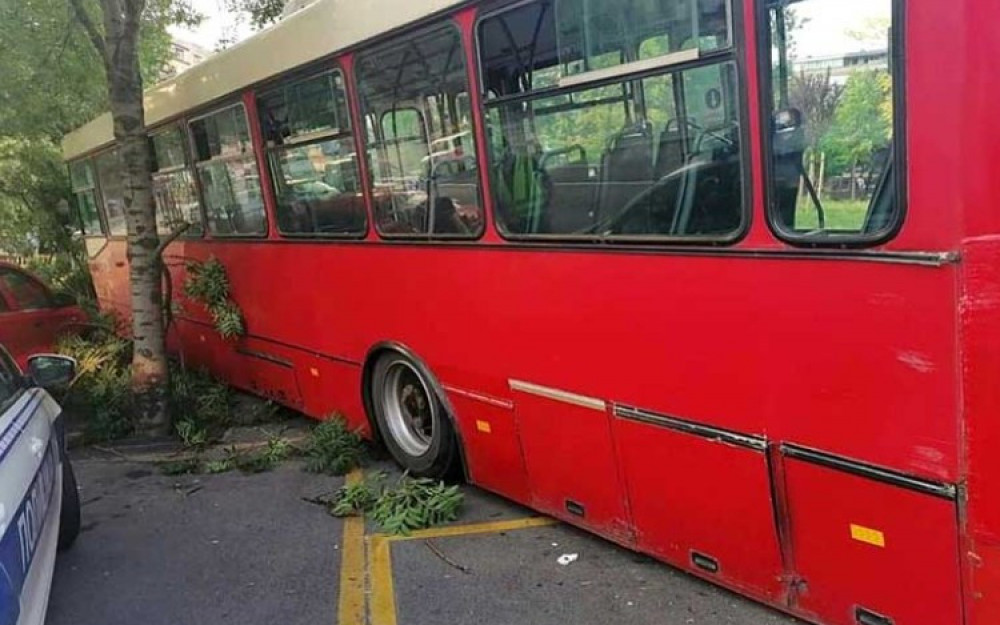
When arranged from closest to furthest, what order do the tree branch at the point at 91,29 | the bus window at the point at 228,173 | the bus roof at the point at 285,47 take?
the bus roof at the point at 285,47
the bus window at the point at 228,173
the tree branch at the point at 91,29

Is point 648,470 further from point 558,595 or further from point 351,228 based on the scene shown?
point 351,228

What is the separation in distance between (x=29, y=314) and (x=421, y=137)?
559 cm

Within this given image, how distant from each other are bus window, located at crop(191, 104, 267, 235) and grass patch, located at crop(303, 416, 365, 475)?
1.61 m

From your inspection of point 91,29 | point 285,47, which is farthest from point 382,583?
point 91,29

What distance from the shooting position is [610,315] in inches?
138

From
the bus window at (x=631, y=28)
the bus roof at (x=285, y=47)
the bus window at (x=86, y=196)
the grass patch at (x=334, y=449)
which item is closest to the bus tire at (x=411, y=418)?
the grass patch at (x=334, y=449)

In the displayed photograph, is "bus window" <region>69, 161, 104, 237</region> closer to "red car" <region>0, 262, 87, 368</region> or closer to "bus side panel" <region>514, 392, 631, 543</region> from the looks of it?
"red car" <region>0, 262, 87, 368</region>

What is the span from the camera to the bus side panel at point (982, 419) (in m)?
2.36

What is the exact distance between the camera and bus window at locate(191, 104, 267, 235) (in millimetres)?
6293

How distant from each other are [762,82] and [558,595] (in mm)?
2290

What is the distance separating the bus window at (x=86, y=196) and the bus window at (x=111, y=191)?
1.11ft

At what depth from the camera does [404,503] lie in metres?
4.71

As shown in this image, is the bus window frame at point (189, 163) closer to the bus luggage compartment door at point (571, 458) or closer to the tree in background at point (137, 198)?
the tree in background at point (137, 198)

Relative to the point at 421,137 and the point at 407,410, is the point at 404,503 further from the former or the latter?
the point at 421,137
